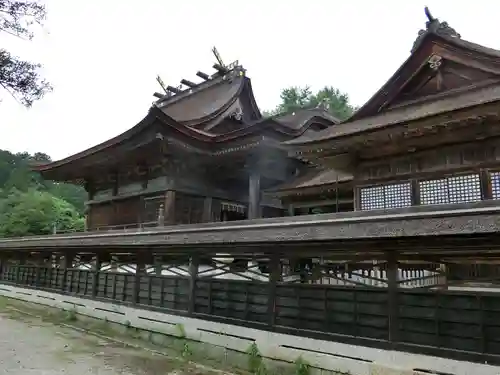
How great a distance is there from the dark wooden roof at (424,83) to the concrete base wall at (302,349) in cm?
529

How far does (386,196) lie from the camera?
1169 centimetres

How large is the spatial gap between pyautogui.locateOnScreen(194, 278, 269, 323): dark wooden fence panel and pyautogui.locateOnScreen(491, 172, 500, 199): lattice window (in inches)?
218

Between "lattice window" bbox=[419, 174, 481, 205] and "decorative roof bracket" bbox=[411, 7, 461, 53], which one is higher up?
"decorative roof bracket" bbox=[411, 7, 461, 53]

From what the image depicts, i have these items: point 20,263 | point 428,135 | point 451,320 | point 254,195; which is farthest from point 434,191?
point 20,263

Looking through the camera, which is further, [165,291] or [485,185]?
[165,291]

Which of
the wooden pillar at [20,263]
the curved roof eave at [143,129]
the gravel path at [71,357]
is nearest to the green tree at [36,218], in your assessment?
the wooden pillar at [20,263]

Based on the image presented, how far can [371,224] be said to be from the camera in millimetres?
6625

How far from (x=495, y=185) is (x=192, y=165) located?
1051 centimetres

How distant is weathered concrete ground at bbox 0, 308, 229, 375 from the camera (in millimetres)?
8531

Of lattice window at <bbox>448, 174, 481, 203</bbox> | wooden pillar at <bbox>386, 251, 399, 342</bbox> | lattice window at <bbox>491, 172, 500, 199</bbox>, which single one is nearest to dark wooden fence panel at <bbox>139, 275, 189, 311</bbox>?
wooden pillar at <bbox>386, 251, 399, 342</bbox>

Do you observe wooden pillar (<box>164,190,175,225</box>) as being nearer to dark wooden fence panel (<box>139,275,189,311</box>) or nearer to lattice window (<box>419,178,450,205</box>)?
dark wooden fence panel (<box>139,275,189,311</box>)

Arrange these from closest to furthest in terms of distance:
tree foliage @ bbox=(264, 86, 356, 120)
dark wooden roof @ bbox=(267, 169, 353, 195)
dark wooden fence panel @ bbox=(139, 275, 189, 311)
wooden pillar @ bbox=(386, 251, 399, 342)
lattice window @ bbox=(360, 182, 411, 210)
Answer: wooden pillar @ bbox=(386, 251, 399, 342) → dark wooden fence panel @ bbox=(139, 275, 189, 311) → lattice window @ bbox=(360, 182, 411, 210) → dark wooden roof @ bbox=(267, 169, 353, 195) → tree foliage @ bbox=(264, 86, 356, 120)

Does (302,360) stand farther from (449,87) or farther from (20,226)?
(20,226)

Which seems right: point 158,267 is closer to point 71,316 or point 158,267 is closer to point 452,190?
point 71,316
